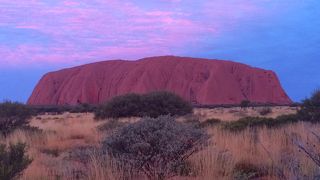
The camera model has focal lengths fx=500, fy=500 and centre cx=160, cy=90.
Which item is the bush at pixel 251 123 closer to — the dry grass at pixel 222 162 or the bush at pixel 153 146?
the dry grass at pixel 222 162

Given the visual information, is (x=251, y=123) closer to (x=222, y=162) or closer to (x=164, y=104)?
(x=222, y=162)

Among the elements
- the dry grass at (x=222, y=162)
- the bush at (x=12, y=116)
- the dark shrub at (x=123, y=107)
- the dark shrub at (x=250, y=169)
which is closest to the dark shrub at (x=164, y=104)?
the dark shrub at (x=123, y=107)

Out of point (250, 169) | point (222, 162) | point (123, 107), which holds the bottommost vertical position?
point (250, 169)

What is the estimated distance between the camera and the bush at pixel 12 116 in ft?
66.6

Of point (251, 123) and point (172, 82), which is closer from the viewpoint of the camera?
point (251, 123)

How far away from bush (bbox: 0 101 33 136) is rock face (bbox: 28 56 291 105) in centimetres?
8144

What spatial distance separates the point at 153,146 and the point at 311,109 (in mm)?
16172

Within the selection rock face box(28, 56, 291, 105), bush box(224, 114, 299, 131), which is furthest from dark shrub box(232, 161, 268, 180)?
rock face box(28, 56, 291, 105)

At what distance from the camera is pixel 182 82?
113188mm

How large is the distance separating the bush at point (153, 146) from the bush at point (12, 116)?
1130 centimetres

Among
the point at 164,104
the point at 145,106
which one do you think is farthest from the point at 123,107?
the point at 164,104

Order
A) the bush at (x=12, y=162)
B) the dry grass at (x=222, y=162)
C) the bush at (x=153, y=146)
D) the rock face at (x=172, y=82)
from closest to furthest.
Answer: the bush at (x=12, y=162) < the dry grass at (x=222, y=162) < the bush at (x=153, y=146) < the rock face at (x=172, y=82)

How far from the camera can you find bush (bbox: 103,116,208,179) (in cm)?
864

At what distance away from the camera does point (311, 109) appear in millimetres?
23344
